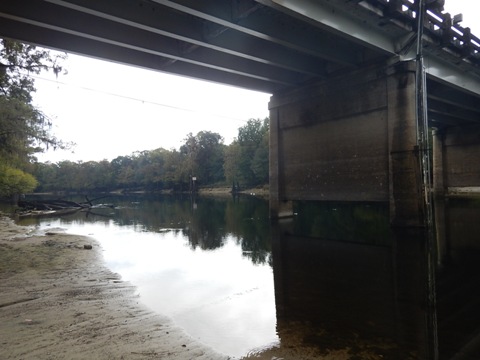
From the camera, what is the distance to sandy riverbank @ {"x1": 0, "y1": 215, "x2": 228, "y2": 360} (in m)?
4.31

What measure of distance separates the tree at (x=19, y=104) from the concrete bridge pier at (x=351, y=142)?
1357 centimetres

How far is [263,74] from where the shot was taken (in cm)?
2031

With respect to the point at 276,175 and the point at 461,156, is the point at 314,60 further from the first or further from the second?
the point at 461,156

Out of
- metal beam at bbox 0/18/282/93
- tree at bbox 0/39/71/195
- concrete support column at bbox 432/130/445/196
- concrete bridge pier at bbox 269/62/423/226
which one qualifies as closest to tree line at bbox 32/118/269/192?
tree at bbox 0/39/71/195

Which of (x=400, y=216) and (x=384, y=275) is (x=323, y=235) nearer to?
(x=400, y=216)

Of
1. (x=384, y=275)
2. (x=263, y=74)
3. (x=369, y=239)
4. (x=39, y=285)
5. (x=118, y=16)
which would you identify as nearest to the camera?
(x=39, y=285)

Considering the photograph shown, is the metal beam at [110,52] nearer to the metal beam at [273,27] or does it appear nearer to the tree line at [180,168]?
the metal beam at [273,27]

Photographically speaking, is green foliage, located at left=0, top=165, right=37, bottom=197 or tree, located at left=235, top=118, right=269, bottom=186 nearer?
green foliage, located at left=0, top=165, right=37, bottom=197

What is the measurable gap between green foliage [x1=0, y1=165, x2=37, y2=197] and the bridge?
30919 mm

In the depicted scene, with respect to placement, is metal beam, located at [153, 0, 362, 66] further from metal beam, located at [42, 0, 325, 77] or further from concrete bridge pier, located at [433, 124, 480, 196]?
concrete bridge pier, located at [433, 124, 480, 196]

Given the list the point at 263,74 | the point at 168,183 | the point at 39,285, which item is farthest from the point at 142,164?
the point at 39,285

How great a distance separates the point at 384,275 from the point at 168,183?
125006mm

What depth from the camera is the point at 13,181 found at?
140ft

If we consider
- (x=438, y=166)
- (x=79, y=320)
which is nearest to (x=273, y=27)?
(x=79, y=320)
